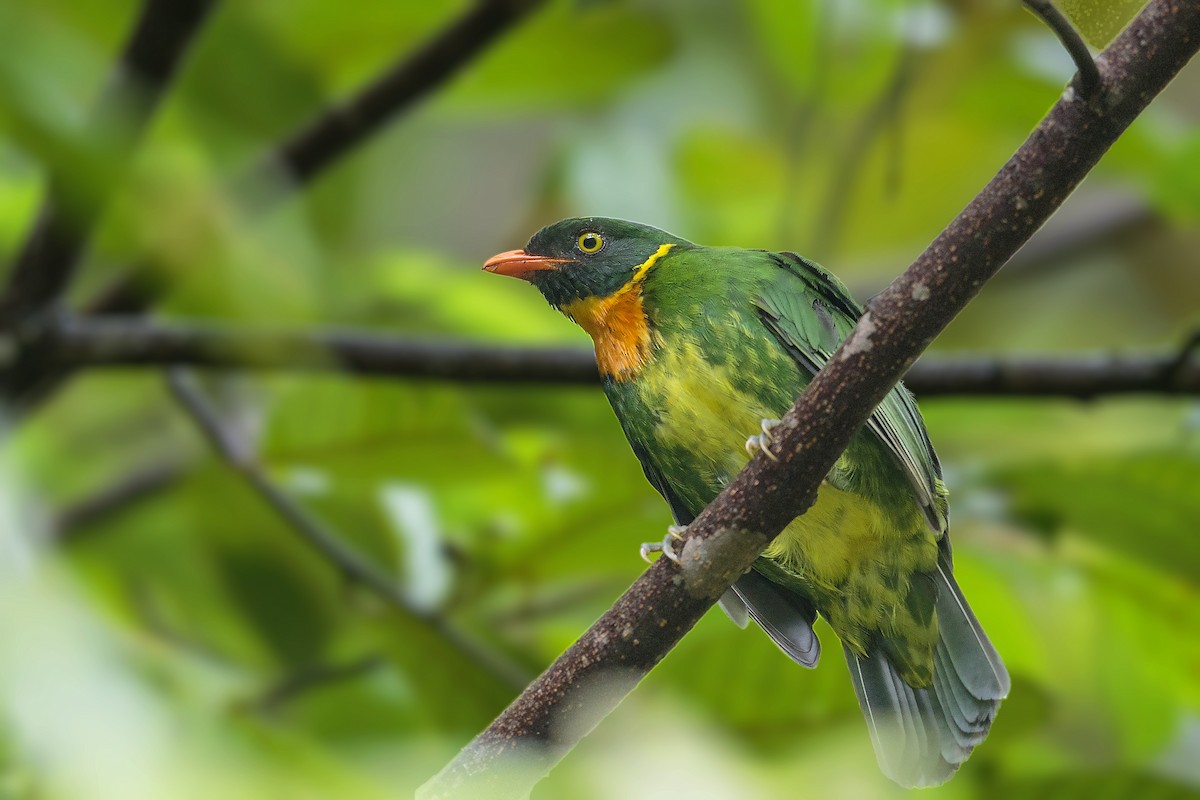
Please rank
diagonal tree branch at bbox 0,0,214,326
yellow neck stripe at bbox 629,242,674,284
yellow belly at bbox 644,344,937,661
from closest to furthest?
yellow belly at bbox 644,344,937,661 → yellow neck stripe at bbox 629,242,674,284 → diagonal tree branch at bbox 0,0,214,326

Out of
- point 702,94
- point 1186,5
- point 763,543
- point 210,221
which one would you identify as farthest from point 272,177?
point 1186,5

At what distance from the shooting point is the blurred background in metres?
1.04

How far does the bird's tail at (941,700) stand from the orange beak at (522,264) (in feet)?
1.41

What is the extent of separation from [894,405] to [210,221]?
41.3 inches

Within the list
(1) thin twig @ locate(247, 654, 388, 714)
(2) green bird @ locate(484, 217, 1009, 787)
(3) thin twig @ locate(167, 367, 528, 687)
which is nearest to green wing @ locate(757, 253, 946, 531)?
(2) green bird @ locate(484, 217, 1009, 787)

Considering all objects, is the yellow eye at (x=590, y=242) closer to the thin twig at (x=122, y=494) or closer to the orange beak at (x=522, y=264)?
the orange beak at (x=522, y=264)

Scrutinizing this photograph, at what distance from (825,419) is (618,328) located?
0.49 meters

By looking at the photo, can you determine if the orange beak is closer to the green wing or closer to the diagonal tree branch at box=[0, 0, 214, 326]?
the green wing

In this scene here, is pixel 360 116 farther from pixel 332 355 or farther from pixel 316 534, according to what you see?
pixel 316 534

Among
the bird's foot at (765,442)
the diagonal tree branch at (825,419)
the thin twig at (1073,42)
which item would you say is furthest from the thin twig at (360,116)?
the thin twig at (1073,42)

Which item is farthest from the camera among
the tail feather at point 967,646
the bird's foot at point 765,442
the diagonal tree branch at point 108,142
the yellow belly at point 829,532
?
the diagonal tree branch at point 108,142

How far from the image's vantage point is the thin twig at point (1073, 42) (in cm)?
65

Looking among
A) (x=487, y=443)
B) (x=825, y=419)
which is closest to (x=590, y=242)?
(x=825, y=419)

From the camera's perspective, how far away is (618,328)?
1.24 meters
